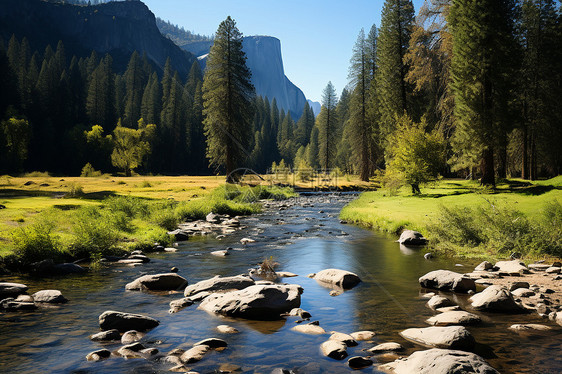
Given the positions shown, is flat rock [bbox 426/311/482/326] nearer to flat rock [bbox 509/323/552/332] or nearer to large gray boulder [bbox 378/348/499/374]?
flat rock [bbox 509/323/552/332]

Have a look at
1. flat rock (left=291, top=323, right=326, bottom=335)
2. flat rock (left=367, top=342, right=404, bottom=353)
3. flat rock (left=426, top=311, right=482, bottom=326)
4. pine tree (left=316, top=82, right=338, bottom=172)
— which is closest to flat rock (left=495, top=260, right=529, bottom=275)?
flat rock (left=426, top=311, right=482, bottom=326)

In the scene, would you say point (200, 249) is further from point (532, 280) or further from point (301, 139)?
point (301, 139)

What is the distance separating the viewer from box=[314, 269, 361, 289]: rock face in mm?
10234

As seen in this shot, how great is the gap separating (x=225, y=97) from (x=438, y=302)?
36.7 m

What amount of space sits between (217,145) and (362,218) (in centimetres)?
2317

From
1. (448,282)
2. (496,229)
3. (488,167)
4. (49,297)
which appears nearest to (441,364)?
(448,282)

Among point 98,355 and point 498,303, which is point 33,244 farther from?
point 498,303

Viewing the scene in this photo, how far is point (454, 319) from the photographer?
7258mm

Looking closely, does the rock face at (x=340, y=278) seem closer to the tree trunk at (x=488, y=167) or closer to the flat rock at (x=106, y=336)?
the flat rock at (x=106, y=336)

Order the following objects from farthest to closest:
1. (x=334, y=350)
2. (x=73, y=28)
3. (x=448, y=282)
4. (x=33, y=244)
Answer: (x=73, y=28)
(x=33, y=244)
(x=448, y=282)
(x=334, y=350)

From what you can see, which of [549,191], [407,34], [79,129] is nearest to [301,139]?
[79,129]

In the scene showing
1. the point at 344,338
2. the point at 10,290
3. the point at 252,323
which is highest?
the point at 10,290

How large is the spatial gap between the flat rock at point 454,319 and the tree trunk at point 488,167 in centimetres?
2159

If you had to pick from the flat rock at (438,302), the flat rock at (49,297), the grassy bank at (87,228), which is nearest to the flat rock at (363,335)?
the flat rock at (438,302)
